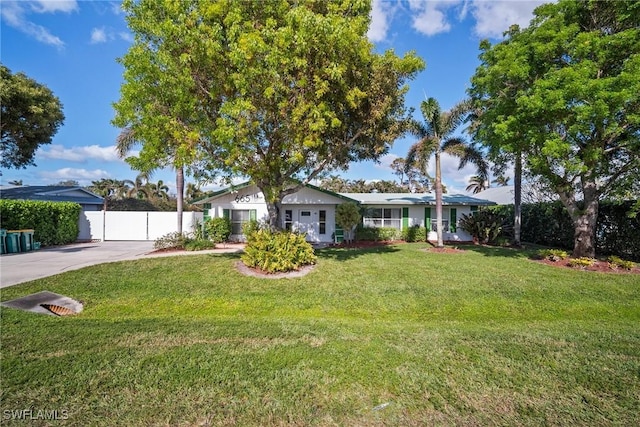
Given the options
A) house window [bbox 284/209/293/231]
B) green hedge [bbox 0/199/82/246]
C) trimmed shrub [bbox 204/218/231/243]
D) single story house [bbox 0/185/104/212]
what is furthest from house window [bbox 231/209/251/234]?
single story house [bbox 0/185/104/212]

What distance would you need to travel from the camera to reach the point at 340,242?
18312 mm

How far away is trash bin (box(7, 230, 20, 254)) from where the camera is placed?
13.6 meters

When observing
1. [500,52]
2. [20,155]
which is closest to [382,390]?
[500,52]

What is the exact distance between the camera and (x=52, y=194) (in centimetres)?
2303

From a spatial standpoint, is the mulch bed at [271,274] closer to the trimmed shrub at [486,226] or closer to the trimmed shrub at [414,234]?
the trimmed shrub at [414,234]

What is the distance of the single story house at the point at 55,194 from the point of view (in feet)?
71.3

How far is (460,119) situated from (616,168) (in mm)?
7137

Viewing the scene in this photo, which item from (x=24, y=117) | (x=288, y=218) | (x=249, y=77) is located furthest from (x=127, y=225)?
(x=249, y=77)

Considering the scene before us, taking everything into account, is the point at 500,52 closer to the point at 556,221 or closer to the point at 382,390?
the point at 556,221

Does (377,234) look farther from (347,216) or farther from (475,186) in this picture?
(475,186)

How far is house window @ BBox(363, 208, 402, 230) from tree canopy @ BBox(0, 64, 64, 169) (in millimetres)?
20047

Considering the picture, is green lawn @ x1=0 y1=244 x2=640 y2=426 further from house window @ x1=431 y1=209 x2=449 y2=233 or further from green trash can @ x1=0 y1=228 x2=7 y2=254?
house window @ x1=431 y1=209 x2=449 y2=233

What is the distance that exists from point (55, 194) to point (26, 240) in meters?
11.1

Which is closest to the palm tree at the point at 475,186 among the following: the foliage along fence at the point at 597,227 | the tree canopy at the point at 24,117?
the foliage along fence at the point at 597,227
